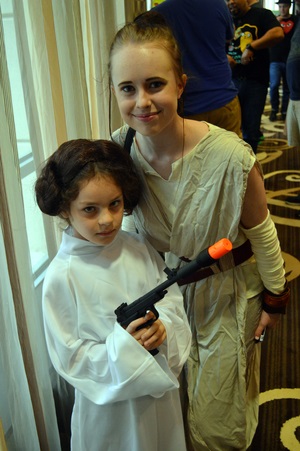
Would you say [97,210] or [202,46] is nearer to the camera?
[97,210]

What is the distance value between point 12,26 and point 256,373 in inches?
41.6

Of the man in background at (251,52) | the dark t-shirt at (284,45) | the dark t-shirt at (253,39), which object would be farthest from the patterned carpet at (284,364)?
the dark t-shirt at (284,45)

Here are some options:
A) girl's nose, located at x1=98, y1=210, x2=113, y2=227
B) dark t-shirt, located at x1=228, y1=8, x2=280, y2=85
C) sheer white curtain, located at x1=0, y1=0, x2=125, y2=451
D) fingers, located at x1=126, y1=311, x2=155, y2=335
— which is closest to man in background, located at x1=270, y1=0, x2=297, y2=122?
dark t-shirt, located at x1=228, y1=8, x2=280, y2=85

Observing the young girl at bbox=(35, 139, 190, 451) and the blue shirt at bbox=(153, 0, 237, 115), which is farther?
the blue shirt at bbox=(153, 0, 237, 115)

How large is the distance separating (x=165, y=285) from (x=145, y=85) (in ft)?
1.23

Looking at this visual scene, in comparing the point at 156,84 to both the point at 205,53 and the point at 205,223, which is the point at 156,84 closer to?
the point at 205,223

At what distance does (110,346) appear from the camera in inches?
33.7

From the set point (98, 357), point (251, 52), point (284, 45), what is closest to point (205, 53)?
point (251, 52)

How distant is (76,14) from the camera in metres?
1.21

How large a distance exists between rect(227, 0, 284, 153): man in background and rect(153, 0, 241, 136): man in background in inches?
34.2

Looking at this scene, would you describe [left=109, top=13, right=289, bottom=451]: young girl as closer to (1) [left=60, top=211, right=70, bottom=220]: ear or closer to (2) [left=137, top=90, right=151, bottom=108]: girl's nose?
(2) [left=137, top=90, right=151, bottom=108]: girl's nose

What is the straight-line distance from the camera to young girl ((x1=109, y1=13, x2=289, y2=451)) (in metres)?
0.88

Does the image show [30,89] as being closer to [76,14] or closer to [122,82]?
[122,82]

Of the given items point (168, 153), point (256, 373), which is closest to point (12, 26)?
point (168, 153)
